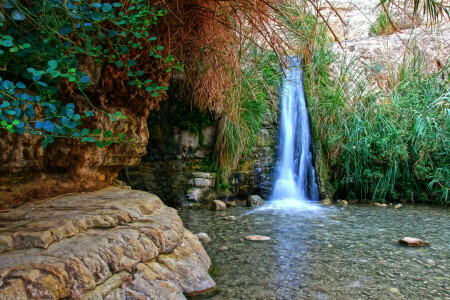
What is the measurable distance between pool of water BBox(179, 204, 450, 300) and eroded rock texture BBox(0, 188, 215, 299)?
0.84ft

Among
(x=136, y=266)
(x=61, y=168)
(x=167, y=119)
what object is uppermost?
(x=167, y=119)

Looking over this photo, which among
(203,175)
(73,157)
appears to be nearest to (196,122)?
(203,175)

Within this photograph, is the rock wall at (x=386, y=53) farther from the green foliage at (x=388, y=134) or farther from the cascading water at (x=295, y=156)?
the cascading water at (x=295, y=156)

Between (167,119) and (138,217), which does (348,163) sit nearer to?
(167,119)

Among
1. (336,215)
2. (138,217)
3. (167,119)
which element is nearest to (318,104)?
(336,215)

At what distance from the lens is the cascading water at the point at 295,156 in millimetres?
5367

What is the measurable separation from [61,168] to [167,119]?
7.72 feet

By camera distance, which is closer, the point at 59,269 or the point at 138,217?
the point at 59,269

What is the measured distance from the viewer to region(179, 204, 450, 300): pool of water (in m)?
1.76

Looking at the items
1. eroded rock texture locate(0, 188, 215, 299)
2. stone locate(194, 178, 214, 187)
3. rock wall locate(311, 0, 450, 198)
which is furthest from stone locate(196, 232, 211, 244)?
rock wall locate(311, 0, 450, 198)

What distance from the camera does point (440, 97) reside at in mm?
5148

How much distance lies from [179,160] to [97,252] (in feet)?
10.4

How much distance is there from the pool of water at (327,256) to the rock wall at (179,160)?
65 centimetres

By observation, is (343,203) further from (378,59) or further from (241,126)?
(378,59)
